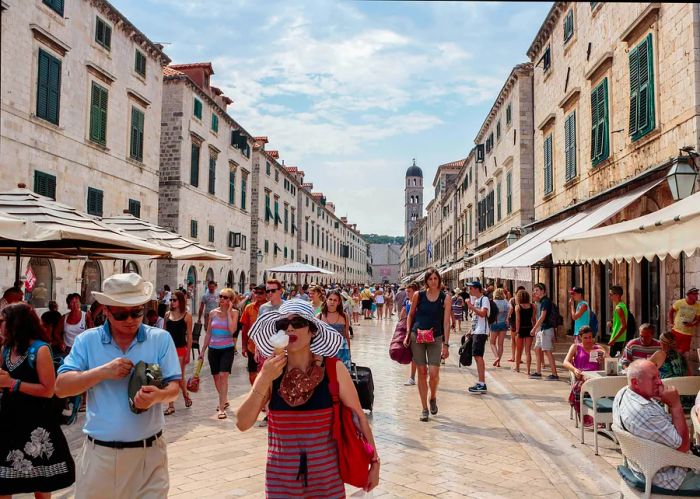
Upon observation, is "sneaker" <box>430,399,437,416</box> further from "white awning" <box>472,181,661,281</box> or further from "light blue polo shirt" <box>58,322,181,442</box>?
"light blue polo shirt" <box>58,322,181,442</box>

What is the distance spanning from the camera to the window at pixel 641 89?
1076 cm

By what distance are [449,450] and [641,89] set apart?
8418mm

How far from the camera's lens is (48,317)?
7434 millimetres

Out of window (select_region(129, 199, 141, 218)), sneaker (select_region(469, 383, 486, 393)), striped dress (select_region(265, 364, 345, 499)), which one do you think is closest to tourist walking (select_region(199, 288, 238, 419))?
sneaker (select_region(469, 383, 486, 393))

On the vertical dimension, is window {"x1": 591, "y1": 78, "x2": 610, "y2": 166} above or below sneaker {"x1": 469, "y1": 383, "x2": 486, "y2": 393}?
above

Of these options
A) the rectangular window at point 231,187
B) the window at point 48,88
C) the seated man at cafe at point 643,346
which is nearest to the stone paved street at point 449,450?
the seated man at cafe at point 643,346

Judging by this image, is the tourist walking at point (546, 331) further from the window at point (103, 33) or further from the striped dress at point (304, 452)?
the window at point (103, 33)

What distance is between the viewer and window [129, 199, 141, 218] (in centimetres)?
2066

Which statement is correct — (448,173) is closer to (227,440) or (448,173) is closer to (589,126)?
(589,126)

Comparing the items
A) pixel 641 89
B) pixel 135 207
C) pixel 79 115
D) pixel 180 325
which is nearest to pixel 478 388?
pixel 180 325

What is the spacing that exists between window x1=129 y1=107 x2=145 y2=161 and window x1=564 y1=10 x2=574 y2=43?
14155 mm

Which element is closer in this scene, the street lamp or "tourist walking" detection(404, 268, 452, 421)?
"tourist walking" detection(404, 268, 452, 421)

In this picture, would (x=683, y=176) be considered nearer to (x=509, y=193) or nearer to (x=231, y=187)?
(x=509, y=193)

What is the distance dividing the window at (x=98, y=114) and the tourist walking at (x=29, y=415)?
15.6 metres
